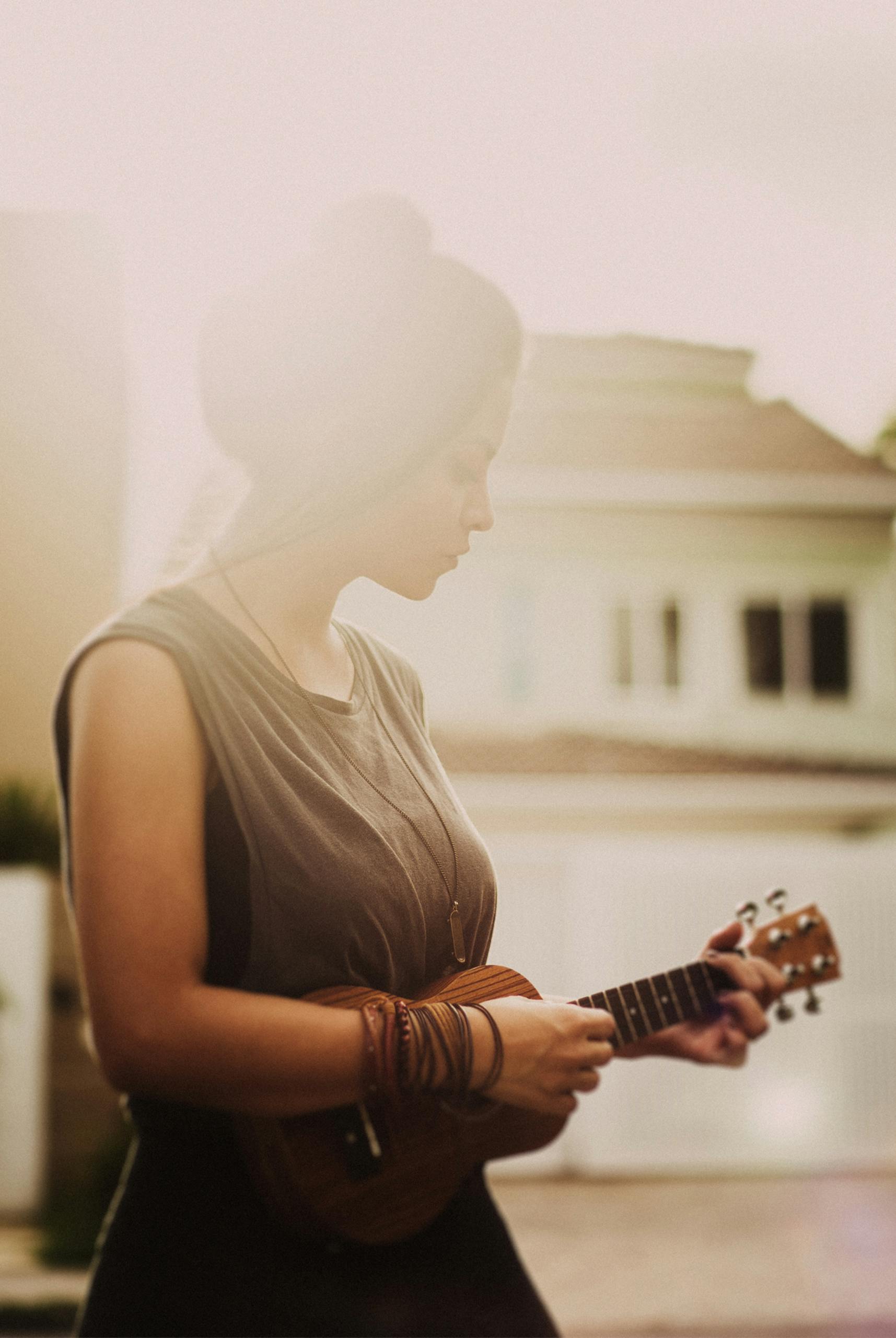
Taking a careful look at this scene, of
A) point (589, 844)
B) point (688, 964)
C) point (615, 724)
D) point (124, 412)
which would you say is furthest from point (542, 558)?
point (688, 964)

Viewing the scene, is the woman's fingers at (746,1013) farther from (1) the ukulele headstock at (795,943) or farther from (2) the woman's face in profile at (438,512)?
(2) the woman's face in profile at (438,512)

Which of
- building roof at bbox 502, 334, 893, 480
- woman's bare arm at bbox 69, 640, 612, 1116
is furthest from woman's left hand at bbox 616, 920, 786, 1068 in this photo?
building roof at bbox 502, 334, 893, 480

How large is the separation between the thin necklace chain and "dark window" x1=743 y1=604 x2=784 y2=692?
6656 millimetres

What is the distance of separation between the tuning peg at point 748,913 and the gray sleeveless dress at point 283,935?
31 centimetres

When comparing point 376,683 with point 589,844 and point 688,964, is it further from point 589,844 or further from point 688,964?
point 589,844

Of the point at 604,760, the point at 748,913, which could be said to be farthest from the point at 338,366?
the point at 604,760

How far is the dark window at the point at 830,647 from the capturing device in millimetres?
7512

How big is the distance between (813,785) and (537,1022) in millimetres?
6321

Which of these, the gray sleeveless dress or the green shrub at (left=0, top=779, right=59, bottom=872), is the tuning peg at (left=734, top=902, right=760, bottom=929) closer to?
the gray sleeveless dress

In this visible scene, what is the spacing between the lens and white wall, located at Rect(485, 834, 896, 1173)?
6246mm

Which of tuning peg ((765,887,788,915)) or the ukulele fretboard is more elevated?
tuning peg ((765,887,788,915))

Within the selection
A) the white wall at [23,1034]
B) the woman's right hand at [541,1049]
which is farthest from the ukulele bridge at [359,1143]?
the white wall at [23,1034]

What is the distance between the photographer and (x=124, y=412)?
441cm

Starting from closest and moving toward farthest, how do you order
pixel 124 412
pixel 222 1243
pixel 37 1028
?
1. pixel 222 1243
2. pixel 124 412
3. pixel 37 1028
